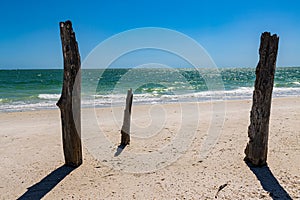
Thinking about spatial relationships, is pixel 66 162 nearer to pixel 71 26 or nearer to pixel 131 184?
pixel 131 184

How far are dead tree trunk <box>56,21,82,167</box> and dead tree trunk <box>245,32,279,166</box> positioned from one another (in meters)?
3.59

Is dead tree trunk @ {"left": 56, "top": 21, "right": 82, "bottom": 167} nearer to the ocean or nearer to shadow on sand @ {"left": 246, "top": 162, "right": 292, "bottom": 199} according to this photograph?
shadow on sand @ {"left": 246, "top": 162, "right": 292, "bottom": 199}

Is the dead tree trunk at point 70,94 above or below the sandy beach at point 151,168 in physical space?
above

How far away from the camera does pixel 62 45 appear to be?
502 centimetres

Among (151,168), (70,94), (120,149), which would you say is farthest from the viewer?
(120,149)

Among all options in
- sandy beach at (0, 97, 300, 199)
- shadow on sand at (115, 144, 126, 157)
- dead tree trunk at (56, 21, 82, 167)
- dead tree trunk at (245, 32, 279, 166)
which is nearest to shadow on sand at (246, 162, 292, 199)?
sandy beach at (0, 97, 300, 199)

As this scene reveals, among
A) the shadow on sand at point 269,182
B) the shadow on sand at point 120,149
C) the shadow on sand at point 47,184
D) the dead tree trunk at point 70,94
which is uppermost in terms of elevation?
the dead tree trunk at point 70,94

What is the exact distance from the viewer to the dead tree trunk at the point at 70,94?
495 centimetres

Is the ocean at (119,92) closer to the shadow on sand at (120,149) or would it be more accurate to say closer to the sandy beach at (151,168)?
the sandy beach at (151,168)

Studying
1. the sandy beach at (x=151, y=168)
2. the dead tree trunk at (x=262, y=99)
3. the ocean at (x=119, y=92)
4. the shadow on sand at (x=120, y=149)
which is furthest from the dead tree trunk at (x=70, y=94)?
the ocean at (x=119, y=92)

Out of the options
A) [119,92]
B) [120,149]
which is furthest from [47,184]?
[119,92]

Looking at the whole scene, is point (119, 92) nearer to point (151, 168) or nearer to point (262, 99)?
point (151, 168)

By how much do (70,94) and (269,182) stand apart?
13.3 feet

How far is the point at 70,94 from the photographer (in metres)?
5.12
